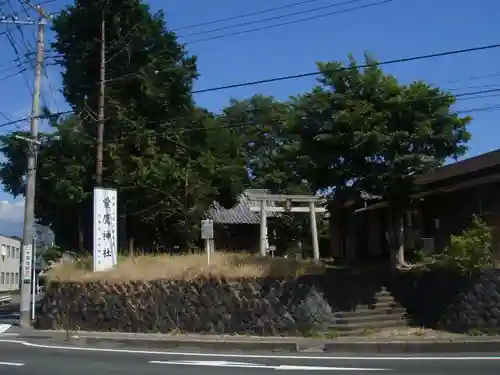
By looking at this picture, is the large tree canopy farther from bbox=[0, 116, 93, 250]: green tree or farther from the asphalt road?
the asphalt road

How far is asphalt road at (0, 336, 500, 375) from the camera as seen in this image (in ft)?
37.3

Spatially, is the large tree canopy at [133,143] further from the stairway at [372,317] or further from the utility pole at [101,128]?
the stairway at [372,317]

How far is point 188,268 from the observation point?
2016 cm

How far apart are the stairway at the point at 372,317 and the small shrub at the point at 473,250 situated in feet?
7.82

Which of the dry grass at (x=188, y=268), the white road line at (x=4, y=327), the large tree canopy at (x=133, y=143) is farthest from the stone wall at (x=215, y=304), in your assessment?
the large tree canopy at (x=133, y=143)

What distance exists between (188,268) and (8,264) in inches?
2382

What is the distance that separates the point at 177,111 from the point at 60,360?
58.1ft

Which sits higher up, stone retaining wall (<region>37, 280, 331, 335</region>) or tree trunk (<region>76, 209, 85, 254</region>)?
tree trunk (<region>76, 209, 85, 254</region>)

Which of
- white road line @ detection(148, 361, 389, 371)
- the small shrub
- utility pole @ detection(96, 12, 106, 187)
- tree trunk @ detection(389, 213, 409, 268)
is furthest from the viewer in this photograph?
utility pole @ detection(96, 12, 106, 187)

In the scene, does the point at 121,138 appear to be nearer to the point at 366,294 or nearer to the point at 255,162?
the point at 366,294

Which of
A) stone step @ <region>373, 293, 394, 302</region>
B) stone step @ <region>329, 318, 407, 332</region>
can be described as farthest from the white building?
stone step @ <region>329, 318, 407, 332</region>

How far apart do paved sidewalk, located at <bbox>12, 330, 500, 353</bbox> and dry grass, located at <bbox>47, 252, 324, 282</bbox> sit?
6.48ft

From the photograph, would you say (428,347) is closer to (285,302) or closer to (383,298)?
(383,298)

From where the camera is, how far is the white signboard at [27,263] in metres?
23.0
